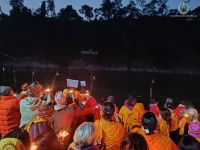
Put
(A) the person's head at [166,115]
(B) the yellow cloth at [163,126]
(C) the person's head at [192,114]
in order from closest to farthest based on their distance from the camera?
(B) the yellow cloth at [163,126], (A) the person's head at [166,115], (C) the person's head at [192,114]

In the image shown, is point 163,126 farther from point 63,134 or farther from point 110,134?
point 63,134

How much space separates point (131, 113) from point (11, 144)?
4035mm

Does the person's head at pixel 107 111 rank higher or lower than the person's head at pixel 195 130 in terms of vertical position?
higher

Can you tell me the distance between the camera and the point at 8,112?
5945mm

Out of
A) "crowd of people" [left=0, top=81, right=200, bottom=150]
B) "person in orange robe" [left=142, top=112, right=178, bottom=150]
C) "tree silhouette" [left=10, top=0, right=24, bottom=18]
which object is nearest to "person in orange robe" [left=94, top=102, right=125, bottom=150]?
"crowd of people" [left=0, top=81, right=200, bottom=150]

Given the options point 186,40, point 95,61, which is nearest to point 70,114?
point 95,61

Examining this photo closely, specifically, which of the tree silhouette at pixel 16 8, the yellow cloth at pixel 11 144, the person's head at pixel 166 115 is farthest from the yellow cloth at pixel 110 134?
the tree silhouette at pixel 16 8

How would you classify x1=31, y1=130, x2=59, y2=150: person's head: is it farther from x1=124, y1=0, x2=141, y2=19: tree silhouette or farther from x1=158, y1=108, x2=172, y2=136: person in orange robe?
x1=124, y1=0, x2=141, y2=19: tree silhouette

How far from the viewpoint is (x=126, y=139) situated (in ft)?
11.4

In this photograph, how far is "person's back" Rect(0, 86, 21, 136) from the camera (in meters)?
5.93

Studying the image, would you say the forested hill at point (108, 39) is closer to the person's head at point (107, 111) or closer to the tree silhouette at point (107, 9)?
the tree silhouette at point (107, 9)

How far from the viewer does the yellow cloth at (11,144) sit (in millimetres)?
3141

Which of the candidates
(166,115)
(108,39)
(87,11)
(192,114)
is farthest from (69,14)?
(166,115)

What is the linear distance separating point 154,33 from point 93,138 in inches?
3701
